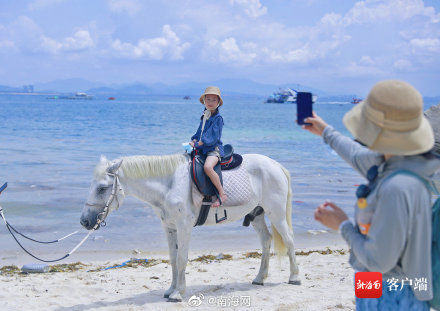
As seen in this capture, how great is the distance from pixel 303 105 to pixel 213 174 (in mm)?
3057

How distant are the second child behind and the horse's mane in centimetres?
32

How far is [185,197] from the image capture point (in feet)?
18.2

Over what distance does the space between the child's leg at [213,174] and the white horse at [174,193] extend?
217 mm

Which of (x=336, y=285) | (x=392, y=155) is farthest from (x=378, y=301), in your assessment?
(x=336, y=285)

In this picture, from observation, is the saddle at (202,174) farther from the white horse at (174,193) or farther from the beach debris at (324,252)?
the beach debris at (324,252)

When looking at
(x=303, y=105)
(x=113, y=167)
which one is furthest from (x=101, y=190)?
(x=303, y=105)

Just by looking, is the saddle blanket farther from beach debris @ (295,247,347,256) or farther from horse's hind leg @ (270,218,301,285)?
beach debris @ (295,247,347,256)

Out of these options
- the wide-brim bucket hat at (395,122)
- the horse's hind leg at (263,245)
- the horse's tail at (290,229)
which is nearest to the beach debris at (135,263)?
the horse's hind leg at (263,245)

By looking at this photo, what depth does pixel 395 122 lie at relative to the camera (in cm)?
194

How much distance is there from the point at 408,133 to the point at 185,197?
152 inches

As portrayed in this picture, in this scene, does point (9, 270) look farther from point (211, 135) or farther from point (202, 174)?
point (211, 135)

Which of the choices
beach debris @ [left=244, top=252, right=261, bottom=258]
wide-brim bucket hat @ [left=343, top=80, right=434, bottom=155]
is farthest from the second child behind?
wide-brim bucket hat @ [left=343, top=80, right=434, bottom=155]

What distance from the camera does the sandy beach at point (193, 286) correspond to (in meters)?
5.44

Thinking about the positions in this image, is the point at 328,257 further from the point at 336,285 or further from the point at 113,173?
the point at 113,173
